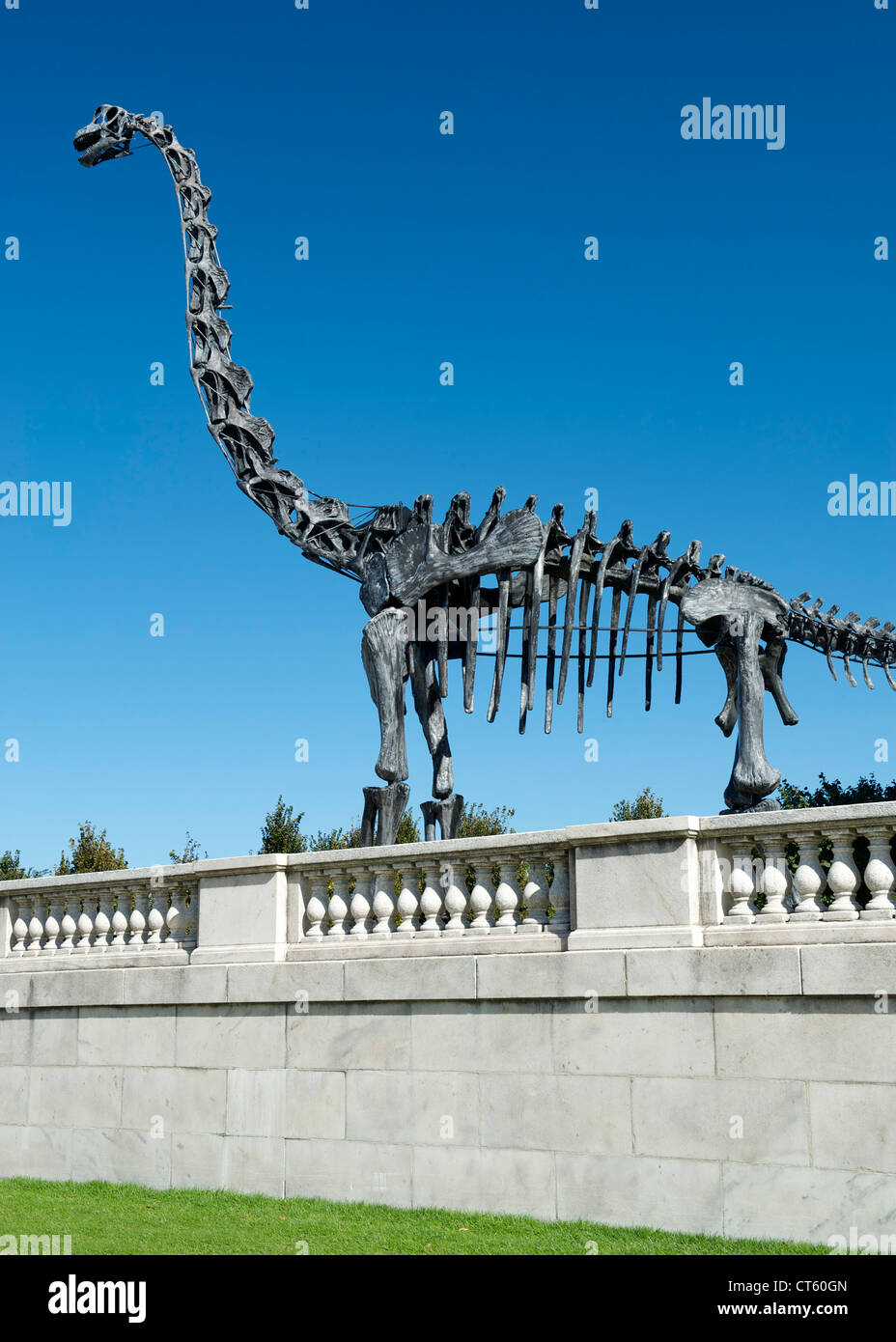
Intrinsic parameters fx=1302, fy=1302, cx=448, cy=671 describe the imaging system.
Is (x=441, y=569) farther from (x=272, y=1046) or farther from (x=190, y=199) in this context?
(x=190, y=199)

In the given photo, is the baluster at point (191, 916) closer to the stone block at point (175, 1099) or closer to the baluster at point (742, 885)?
the stone block at point (175, 1099)

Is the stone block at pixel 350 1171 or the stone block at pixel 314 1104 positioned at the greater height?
the stone block at pixel 314 1104

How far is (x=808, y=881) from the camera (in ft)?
30.7

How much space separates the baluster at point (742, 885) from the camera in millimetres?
9562

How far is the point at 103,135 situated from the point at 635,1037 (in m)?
13.8

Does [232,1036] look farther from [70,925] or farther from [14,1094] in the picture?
[14,1094]

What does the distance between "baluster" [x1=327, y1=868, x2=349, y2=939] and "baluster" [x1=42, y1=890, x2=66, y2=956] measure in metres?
3.65

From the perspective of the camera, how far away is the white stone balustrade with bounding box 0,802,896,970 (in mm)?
9367

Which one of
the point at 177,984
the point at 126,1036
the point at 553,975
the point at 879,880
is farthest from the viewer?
the point at 126,1036

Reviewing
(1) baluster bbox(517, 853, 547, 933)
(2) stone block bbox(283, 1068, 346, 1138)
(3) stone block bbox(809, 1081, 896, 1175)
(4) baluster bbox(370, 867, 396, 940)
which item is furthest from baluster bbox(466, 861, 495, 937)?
(3) stone block bbox(809, 1081, 896, 1175)

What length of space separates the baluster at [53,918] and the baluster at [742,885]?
24.8 ft

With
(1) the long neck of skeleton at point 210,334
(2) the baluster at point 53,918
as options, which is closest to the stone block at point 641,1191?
(2) the baluster at point 53,918

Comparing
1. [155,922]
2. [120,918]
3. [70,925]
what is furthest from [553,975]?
[70,925]

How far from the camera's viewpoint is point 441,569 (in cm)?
1395
